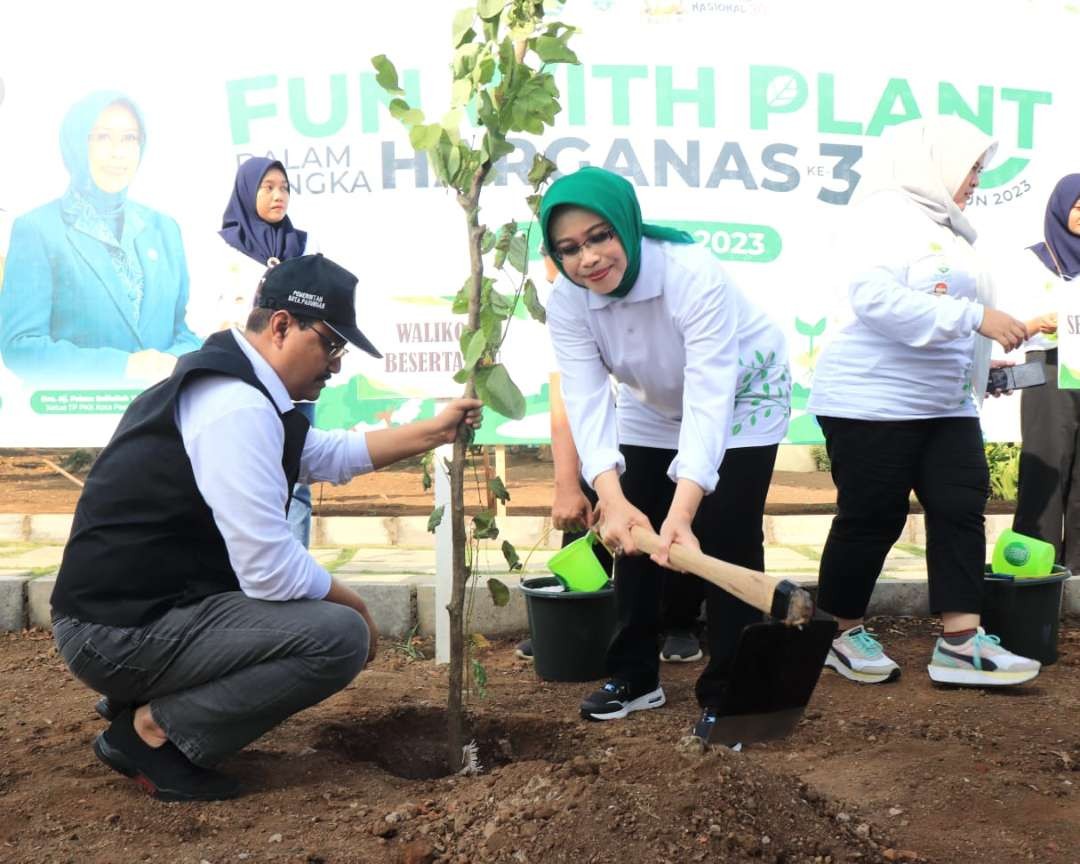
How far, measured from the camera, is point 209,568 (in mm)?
2734

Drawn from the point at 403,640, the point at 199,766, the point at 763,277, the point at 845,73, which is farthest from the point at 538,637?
the point at 845,73

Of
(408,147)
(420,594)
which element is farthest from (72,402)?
(420,594)

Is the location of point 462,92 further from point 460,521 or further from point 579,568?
point 579,568

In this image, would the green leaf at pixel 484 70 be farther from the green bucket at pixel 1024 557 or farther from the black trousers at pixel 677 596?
the green bucket at pixel 1024 557

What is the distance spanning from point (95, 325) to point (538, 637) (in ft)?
8.71

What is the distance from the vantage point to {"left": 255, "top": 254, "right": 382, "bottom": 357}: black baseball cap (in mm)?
2654

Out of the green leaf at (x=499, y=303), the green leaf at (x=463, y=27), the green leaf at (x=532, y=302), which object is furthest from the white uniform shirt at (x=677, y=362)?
the green leaf at (x=463, y=27)

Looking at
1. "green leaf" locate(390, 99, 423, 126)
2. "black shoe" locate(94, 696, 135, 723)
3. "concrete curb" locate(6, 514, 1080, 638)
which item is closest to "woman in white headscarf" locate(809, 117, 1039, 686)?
"concrete curb" locate(6, 514, 1080, 638)

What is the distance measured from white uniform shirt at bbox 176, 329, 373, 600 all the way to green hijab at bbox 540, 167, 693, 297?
727 millimetres

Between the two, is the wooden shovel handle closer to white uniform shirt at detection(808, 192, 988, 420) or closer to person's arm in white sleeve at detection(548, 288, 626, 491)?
person's arm in white sleeve at detection(548, 288, 626, 491)

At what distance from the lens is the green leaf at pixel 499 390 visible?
276 centimetres

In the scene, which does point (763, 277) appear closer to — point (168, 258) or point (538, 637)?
point (538, 637)

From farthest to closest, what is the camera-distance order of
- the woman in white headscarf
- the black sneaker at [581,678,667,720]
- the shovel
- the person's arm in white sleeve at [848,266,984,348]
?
the woman in white headscarf, the person's arm in white sleeve at [848,266,984,348], the black sneaker at [581,678,667,720], the shovel

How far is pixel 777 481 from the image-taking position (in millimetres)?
8430
